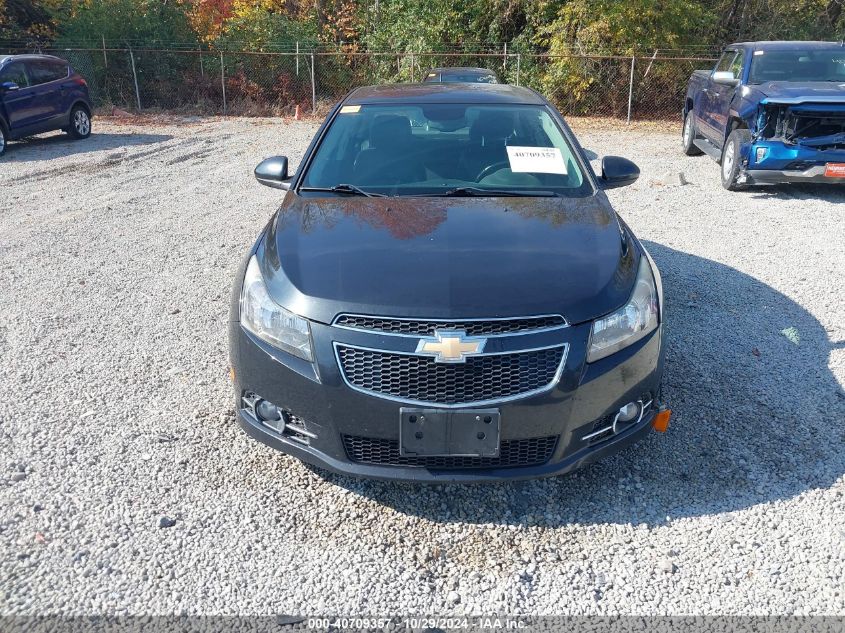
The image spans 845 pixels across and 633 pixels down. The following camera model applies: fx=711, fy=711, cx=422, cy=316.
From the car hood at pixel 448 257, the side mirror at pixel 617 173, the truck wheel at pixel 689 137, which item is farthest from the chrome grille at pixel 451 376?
the truck wheel at pixel 689 137

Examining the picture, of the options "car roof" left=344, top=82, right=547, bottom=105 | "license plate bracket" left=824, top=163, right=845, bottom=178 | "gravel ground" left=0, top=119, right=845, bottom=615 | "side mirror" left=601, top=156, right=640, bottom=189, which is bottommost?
"gravel ground" left=0, top=119, right=845, bottom=615

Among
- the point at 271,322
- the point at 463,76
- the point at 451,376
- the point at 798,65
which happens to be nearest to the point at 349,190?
the point at 271,322

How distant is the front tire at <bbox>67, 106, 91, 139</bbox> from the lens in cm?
1453

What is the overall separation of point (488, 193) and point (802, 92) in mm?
6670

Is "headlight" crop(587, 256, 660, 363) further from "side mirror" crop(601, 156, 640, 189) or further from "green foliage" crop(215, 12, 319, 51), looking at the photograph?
"green foliage" crop(215, 12, 319, 51)

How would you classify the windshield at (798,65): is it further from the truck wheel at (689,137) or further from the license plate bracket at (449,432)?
the license plate bracket at (449,432)

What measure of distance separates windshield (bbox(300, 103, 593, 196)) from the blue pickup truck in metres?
5.53

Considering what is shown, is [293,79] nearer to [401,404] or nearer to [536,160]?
[536,160]

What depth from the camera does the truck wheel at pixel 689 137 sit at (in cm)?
1266

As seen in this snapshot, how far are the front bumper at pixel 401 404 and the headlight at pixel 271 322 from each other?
41 millimetres

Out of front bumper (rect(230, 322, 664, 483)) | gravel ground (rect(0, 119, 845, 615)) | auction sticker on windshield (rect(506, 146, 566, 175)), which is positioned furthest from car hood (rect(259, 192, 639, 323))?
gravel ground (rect(0, 119, 845, 615))

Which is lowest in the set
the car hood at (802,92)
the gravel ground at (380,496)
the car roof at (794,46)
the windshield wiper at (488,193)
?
the gravel ground at (380,496)

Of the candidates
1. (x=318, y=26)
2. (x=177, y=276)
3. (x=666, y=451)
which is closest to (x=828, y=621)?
(x=666, y=451)

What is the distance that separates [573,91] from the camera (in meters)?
19.1
